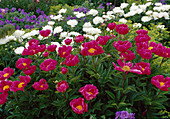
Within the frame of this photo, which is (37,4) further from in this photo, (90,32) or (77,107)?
(77,107)

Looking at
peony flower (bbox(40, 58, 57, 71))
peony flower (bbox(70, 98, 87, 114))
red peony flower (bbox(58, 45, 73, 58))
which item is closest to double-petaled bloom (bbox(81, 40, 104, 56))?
red peony flower (bbox(58, 45, 73, 58))

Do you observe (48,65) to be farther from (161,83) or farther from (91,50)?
(161,83)

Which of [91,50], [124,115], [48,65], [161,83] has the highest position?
[91,50]

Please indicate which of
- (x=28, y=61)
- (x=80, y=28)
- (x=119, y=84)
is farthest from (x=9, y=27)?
(x=119, y=84)

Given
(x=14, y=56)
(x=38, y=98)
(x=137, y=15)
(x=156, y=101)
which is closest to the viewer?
(x=156, y=101)

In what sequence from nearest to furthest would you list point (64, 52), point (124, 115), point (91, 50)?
point (124, 115) → point (91, 50) → point (64, 52)

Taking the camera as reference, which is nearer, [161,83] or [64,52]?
[161,83]

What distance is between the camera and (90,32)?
266 centimetres

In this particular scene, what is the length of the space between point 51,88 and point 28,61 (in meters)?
0.37

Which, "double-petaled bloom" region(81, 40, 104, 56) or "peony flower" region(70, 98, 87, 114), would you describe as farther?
"double-petaled bloom" region(81, 40, 104, 56)

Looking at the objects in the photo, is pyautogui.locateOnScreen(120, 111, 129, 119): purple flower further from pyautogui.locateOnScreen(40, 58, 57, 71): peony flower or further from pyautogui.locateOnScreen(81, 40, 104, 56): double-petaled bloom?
pyautogui.locateOnScreen(40, 58, 57, 71): peony flower

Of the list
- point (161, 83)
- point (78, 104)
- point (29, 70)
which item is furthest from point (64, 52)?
point (161, 83)

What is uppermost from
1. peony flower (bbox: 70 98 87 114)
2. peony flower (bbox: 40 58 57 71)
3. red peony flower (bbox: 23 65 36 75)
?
peony flower (bbox: 40 58 57 71)

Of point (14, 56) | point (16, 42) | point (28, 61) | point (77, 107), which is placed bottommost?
point (14, 56)
